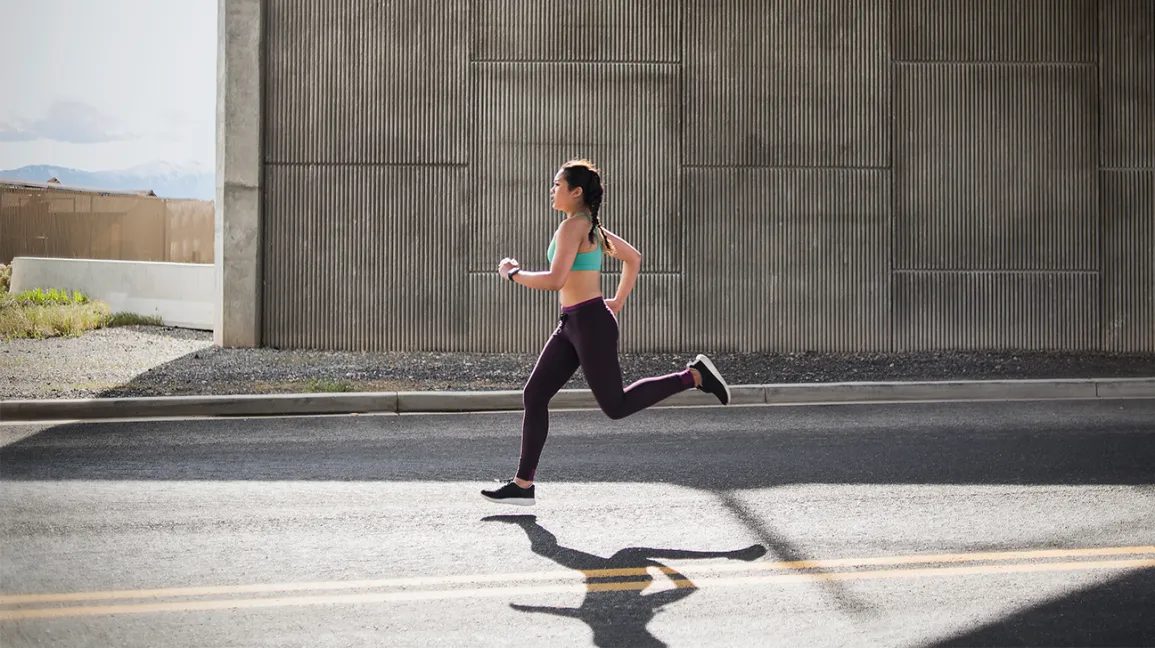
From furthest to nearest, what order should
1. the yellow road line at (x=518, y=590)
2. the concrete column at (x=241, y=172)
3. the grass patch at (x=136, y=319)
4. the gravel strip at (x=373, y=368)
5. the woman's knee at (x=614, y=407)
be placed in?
the grass patch at (x=136, y=319) < the concrete column at (x=241, y=172) < the gravel strip at (x=373, y=368) < the woman's knee at (x=614, y=407) < the yellow road line at (x=518, y=590)

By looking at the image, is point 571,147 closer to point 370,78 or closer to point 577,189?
point 370,78

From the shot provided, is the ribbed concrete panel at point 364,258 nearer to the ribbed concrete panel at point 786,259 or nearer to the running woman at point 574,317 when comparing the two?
the ribbed concrete panel at point 786,259

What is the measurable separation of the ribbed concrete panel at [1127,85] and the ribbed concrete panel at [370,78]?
7.44 meters

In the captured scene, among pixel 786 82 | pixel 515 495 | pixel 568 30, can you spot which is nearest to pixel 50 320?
pixel 568 30

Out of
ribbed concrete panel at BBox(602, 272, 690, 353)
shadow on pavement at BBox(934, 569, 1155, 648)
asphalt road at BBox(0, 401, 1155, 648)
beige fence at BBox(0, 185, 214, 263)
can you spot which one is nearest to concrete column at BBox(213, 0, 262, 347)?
ribbed concrete panel at BBox(602, 272, 690, 353)

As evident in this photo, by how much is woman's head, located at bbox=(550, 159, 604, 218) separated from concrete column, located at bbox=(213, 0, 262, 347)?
28.0 ft

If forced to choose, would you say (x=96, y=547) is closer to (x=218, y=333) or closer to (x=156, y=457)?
(x=156, y=457)

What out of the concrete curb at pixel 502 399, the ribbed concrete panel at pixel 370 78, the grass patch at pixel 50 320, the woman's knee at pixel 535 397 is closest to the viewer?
the woman's knee at pixel 535 397

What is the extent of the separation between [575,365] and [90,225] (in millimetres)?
25411

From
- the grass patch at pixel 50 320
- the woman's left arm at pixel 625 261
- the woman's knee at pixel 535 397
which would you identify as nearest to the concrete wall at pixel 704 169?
the grass patch at pixel 50 320

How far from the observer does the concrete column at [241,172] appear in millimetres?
13758

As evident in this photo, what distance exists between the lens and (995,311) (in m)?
14.1

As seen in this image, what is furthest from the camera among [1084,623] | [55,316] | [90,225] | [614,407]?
[90,225]

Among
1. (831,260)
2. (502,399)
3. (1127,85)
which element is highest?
(1127,85)
